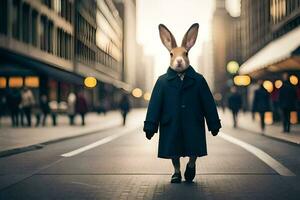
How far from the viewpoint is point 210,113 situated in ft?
24.0

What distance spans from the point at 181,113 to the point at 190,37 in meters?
1.10

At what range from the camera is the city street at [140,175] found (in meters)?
6.48

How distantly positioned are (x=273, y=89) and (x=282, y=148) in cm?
1483

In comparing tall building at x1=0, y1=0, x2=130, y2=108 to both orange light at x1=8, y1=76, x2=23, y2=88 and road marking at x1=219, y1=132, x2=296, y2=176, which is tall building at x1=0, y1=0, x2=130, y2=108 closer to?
orange light at x1=8, y1=76, x2=23, y2=88

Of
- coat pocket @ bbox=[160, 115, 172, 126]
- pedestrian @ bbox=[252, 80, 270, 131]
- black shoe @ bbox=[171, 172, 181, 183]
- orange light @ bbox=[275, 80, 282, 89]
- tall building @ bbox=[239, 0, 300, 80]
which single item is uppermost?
tall building @ bbox=[239, 0, 300, 80]

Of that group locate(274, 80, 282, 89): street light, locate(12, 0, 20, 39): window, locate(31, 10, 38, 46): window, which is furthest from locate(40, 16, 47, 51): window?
locate(274, 80, 282, 89): street light

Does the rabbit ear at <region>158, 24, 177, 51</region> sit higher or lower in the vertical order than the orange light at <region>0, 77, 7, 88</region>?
lower

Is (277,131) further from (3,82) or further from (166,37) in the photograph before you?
(3,82)

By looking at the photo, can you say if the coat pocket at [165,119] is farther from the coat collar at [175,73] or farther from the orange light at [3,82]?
the orange light at [3,82]

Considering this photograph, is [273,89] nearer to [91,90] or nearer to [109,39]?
[91,90]

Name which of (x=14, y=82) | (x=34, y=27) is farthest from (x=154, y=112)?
(x=34, y=27)

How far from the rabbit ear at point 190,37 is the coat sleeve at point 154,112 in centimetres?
68

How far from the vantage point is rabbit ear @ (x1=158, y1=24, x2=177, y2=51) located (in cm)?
749

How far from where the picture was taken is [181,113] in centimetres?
727
